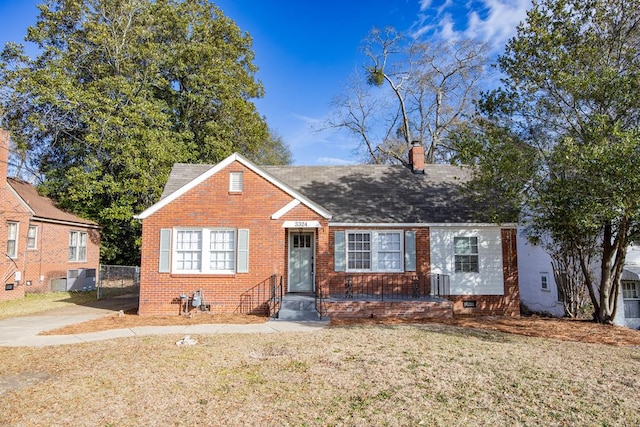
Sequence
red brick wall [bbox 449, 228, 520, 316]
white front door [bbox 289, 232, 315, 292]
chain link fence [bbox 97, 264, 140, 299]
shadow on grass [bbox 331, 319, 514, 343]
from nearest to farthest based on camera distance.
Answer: shadow on grass [bbox 331, 319, 514, 343] → red brick wall [bbox 449, 228, 520, 316] → white front door [bbox 289, 232, 315, 292] → chain link fence [bbox 97, 264, 140, 299]

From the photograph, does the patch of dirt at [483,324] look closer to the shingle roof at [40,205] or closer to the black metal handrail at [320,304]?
the black metal handrail at [320,304]

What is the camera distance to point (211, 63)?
86.5 ft

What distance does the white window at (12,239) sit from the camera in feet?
59.5

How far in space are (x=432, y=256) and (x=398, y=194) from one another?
3000 mm

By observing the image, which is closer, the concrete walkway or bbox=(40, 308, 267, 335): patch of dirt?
the concrete walkway

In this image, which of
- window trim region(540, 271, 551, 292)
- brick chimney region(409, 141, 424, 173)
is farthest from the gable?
window trim region(540, 271, 551, 292)

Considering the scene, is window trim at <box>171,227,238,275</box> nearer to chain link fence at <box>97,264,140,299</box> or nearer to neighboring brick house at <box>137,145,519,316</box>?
Answer: neighboring brick house at <box>137,145,519,316</box>

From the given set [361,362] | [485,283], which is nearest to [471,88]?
[485,283]

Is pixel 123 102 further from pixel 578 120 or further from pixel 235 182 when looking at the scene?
pixel 578 120

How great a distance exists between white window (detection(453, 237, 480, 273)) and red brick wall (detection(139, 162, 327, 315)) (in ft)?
16.5

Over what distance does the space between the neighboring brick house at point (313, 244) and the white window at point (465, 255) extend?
0.12ft

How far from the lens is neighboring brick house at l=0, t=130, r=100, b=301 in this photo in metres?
17.8

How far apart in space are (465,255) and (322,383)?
10095 mm

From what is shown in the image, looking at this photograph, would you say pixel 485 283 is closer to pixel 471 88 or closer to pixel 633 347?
pixel 633 347
